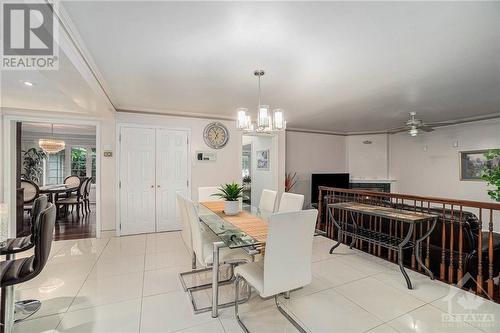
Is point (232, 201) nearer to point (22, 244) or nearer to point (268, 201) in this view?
point (268, 201)

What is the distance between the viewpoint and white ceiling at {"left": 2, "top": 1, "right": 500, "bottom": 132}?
1.70 metres

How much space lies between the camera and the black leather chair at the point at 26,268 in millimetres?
1577

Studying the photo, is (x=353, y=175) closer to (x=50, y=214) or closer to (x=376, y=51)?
(x=376, y=51)

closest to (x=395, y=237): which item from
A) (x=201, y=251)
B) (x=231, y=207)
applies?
(x=231, y=207)

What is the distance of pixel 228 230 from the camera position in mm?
2193

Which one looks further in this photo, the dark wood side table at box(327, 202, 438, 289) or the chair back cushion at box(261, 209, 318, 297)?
the dark wood side table at box(327, 202, 438, 289)

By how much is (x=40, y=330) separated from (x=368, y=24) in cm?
354

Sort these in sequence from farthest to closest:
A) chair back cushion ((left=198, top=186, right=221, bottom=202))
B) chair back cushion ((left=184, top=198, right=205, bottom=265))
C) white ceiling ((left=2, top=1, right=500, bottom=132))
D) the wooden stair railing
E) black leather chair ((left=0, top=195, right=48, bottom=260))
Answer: chair back cushion ((left=198, top=186, right=221, bottom=202))
the wooden stair railing
chair back cushion ((left=184, top=198, right=205, bottom=265))
black leather chair ((left=0, top=195, right=48, bottom=260))
white ceiling ((left=2, top=1, right=500, bottom=132))

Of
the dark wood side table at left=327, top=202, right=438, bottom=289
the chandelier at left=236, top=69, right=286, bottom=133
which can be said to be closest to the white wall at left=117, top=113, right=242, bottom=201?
Answer: the chandelier at left=236, top=69, right=286, bottom=133

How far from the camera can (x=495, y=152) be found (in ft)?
6.06

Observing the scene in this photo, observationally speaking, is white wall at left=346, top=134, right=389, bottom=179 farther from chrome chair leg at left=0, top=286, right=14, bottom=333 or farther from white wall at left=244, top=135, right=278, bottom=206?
chrome chair leg at left=0, top=286, right=14, bottom=333

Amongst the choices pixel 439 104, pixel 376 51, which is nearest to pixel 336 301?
pixel 376 51

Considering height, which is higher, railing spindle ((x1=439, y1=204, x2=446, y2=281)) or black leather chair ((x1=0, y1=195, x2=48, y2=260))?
black leather chair ((x1=0, y1=195, x2=48, y2=260))

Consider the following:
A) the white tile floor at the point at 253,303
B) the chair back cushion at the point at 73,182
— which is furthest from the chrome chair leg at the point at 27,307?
the chair back cushion at the point at 73,182
